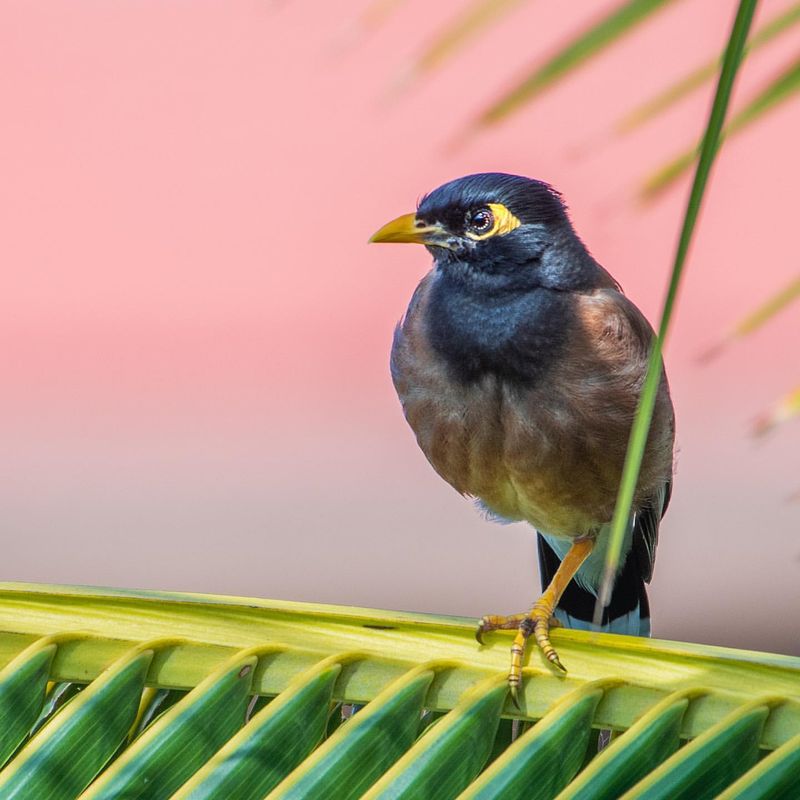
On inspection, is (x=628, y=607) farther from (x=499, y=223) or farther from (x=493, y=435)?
(x=499, y=223)

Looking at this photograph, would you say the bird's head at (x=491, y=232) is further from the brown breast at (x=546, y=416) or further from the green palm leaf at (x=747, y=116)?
the green palm leaf at (x=747, y=116)

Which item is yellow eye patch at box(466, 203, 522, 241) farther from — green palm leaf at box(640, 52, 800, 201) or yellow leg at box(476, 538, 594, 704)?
green palm leaf at box(640, 52, 800, 201)

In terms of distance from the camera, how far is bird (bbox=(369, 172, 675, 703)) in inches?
99.5

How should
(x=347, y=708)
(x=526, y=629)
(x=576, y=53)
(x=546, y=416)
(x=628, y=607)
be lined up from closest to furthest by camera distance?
(x=576, y=53) < (x=347, y=708) < (x=526, y=629) < (x=546, y=416) < (x=628, y=607)

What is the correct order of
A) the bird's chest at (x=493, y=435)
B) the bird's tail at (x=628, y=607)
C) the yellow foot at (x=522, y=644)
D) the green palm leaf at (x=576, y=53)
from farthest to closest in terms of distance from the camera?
the bird's tail at (x=628, y=607)
the bird's chest at (x=493, y=435)
the yellow foot at (x=522, y=644)
the green palm leaf at (x=576, y=53)

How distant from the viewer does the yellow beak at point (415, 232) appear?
256 centimetres

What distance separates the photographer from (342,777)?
51.2 inches

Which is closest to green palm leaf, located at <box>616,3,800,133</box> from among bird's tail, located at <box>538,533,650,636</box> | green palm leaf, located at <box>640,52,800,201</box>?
green palm leaf, located at <box>640,52,800,201</box>

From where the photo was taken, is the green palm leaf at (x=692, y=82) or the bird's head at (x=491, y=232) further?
the bird's head at (x=491, y=232)

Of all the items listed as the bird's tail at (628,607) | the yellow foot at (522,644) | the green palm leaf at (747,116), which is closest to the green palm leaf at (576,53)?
the green palm leaf at (747,116)

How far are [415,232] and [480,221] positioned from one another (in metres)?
0.15

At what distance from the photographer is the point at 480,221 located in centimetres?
259

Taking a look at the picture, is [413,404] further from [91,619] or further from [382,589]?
[382,589]

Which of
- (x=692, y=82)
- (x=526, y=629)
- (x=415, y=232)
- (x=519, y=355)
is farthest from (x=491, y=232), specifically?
(x=692, y=82)
